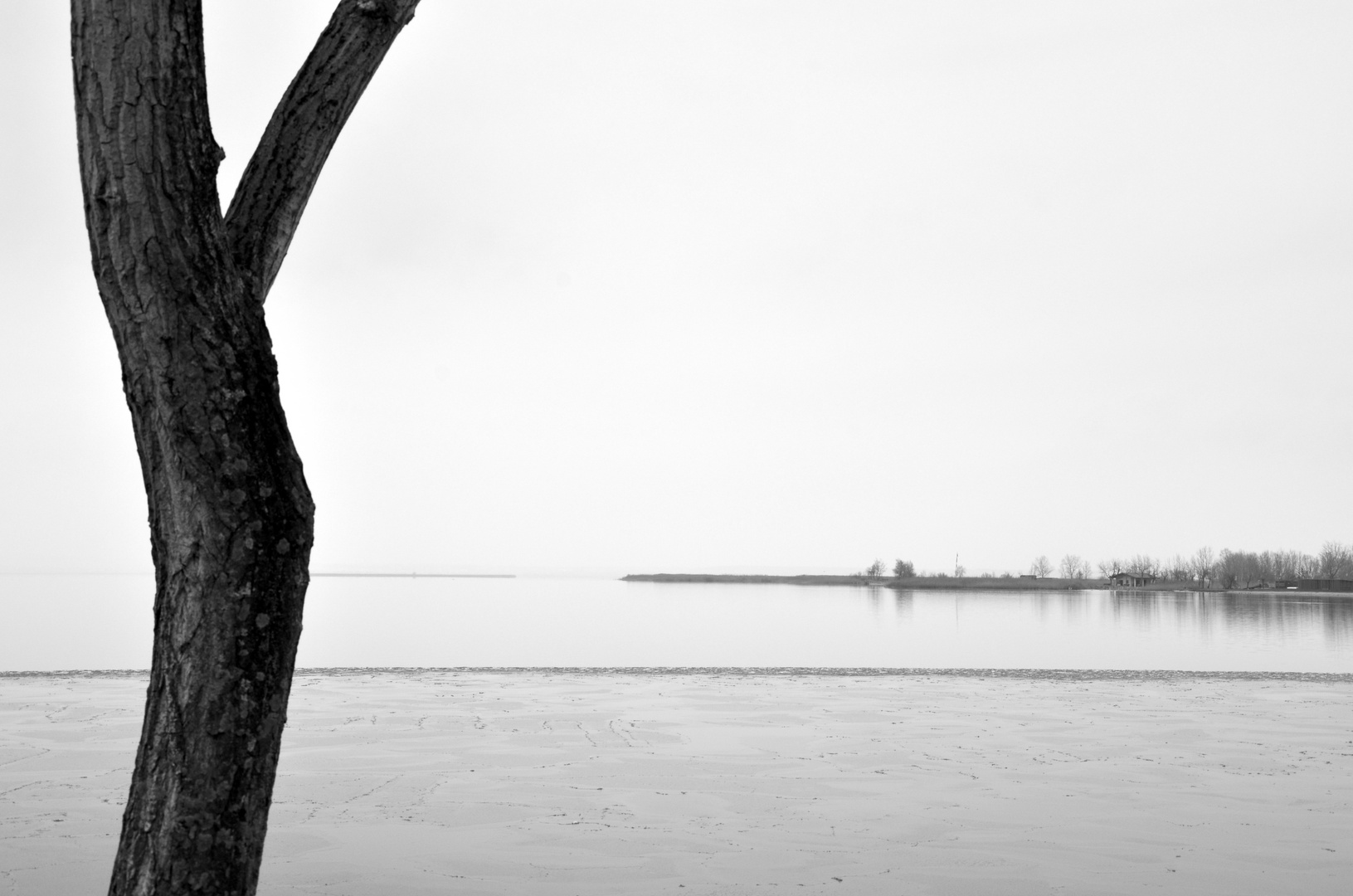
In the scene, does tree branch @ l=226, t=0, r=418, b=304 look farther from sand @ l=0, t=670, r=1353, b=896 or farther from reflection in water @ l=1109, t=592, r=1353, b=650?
reflection in water @ l=1109, t=592, r=1353, b=650

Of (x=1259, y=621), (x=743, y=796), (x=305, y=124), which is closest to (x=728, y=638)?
(x=743, y=796)

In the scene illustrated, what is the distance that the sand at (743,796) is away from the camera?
586 centimetres

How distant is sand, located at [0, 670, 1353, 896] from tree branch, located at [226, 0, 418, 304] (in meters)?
3.90

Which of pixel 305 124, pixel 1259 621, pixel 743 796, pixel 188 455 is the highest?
pixel 305 124

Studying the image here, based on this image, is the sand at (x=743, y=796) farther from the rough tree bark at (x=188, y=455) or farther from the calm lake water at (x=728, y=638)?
the calm lake water at (x=728, y=638)

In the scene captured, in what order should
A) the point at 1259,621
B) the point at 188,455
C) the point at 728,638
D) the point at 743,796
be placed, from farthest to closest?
the point at 1259,621 < the point at 728,638 < the point at 743,796 < the point at 188,455

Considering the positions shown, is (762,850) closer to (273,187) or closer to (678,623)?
(273,187)

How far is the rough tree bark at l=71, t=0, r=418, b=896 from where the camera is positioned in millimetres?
2527

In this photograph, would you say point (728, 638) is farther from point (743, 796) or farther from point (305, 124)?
point (305, 124)

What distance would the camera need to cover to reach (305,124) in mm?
2834

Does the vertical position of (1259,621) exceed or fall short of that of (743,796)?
it falls short

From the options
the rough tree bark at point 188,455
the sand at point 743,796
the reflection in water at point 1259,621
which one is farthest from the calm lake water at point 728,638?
the rough tree bark at point 188,455

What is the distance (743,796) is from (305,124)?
251 inches

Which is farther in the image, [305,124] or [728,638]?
[728,638]
